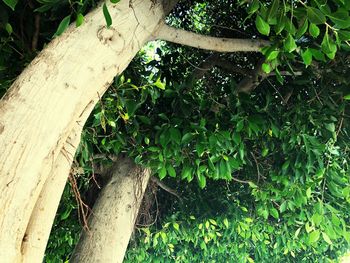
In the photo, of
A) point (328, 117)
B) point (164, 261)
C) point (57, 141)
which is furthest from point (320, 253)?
point (57, 141)

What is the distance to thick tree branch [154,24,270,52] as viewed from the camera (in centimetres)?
174

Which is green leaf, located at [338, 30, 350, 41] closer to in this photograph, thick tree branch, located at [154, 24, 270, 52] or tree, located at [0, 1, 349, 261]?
tree, located at [0, 1, 349, 261]

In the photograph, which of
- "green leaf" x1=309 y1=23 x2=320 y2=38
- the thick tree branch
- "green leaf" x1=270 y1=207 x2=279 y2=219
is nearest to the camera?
"green leaf" x1=309 y1=23 x2=320 y2=38

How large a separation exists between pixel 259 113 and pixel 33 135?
155cm

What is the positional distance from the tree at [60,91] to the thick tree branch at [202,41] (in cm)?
8

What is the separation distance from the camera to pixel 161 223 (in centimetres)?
378

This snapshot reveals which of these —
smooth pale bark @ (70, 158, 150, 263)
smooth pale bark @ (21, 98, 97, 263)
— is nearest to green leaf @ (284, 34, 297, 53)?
smooth pale bark @ (21, 98, 97, 263)

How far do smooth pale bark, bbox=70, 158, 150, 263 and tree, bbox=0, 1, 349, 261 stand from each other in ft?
3.28

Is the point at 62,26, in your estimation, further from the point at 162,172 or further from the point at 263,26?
the point at 162,172

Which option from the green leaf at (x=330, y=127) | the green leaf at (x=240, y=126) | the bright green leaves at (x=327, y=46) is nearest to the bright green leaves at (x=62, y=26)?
the bright green leaves at (x=327, y=46)

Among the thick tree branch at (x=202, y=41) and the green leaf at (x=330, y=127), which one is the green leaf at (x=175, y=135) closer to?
the thick tree branch at (x=202, y=41)

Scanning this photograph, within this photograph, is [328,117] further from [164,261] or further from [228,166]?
[164,261]

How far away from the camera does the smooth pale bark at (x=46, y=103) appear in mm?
1123

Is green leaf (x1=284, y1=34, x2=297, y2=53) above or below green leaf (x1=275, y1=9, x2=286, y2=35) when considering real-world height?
below
